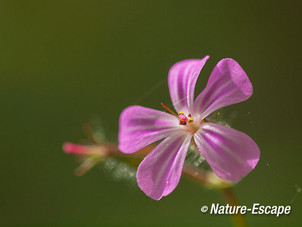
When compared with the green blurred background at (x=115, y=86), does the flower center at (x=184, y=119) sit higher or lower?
lower

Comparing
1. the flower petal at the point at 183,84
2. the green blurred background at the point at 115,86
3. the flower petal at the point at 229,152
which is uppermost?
the green blurred background at the point at 115,86

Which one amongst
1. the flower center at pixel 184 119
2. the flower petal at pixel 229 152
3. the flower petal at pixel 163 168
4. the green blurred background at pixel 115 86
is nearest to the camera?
the flower petal at pixel 229 152

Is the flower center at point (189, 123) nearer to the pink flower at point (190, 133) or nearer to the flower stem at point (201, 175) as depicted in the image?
the pink flower at point (190, 133)

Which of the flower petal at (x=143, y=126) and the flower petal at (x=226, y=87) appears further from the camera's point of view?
the flower petal at (x=143, y=126)

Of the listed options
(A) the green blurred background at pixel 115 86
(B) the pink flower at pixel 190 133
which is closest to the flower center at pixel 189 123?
(B) the pink flower at pixel 190 133

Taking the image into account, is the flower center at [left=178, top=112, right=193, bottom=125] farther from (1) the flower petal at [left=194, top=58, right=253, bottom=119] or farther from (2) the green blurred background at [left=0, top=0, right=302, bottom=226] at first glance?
(2) the green blurred background at [left=0, top=0, right=302, bottom=226]

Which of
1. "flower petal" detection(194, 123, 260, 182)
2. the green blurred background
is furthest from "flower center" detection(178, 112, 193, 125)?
the green blurred background

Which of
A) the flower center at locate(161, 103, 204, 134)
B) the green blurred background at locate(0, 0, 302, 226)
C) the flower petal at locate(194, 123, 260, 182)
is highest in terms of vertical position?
the green blurred background at locate(0, 0, 302, 226)

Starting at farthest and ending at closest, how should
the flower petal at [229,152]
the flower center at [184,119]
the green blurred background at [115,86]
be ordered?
1. the green blurred background at [115,86]
2. the flower center at [184,119]
3. the flower petal at [229,152]

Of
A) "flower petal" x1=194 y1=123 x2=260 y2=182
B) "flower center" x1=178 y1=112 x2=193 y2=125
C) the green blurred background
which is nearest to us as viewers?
"flower petal" x1=194 y1=123 x2=260 y2=182
